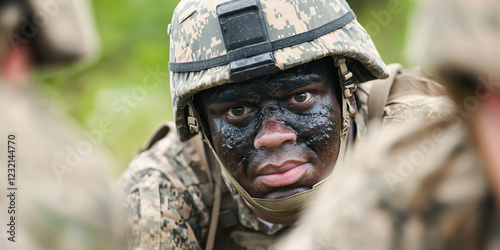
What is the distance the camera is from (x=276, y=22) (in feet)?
10.3

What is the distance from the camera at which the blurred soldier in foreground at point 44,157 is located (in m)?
1.25

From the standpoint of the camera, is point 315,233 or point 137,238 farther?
point 137,238

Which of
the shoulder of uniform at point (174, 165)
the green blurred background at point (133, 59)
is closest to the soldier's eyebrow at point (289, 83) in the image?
the shoulder of uniform at point (174, 165)

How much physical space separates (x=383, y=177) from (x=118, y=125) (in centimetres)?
539

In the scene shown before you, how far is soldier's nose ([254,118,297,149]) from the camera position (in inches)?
120

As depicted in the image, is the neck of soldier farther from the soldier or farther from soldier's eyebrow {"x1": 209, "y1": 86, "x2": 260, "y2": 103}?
soldier's eyebrow {"x1": 209, "y1": 86, "x2": 260, "y2": 103}

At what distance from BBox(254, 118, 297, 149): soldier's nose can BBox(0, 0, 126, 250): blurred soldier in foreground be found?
5.63 ft

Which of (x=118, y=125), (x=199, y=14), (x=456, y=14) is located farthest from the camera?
(x=118, y=125)

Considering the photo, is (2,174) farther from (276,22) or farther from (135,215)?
(135,215)

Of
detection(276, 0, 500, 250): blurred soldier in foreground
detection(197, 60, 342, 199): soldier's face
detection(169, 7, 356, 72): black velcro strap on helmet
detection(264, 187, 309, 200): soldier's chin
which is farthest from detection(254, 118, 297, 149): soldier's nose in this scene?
detection(276, 0, 500, 250): blurred soldier in foreground

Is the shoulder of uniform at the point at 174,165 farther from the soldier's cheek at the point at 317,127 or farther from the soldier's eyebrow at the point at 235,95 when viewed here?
the soldier's cheek at the point at 317,127

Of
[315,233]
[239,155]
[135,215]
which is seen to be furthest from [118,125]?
[315,233]
